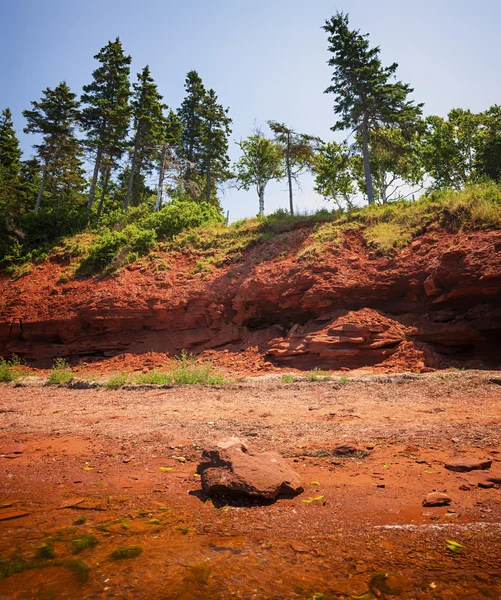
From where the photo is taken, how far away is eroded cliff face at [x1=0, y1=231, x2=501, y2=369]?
11734mm

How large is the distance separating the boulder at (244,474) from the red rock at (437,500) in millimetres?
1187

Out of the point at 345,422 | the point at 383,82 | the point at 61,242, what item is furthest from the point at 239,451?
the point at 383,82

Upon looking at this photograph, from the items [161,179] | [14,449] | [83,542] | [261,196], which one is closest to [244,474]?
[83,542]

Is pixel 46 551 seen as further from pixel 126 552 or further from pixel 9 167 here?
pixel 9 167

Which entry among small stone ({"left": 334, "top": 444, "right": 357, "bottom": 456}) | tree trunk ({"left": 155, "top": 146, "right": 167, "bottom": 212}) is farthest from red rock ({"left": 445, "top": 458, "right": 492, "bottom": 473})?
tree trunk ({"left": 155, "top": 146, "right": 167, "bottom": 212})

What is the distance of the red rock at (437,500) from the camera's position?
129 inches

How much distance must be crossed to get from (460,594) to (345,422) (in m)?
4.17

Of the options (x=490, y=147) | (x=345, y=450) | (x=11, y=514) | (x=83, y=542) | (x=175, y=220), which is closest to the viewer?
(x=83, y=542)

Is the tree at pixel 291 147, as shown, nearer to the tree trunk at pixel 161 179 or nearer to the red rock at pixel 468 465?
the tree trunk at pixel 161 179

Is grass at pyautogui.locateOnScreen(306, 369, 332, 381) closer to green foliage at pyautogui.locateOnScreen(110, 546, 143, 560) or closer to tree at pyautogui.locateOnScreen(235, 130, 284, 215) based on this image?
green foliage at pyautogui.locateOnScreen(110, 546, 143, 560)

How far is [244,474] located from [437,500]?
5.97 ft

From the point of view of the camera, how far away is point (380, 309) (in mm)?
13406

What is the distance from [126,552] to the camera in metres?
2.57

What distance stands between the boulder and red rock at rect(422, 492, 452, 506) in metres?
1.19
